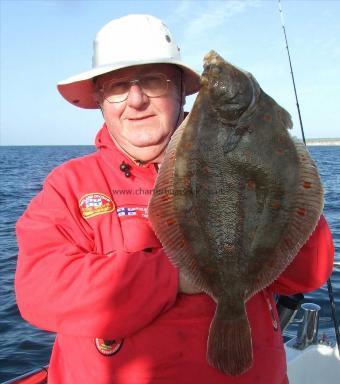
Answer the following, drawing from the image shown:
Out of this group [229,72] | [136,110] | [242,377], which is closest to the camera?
Result: [229,72]

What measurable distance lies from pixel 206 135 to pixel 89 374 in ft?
4.77

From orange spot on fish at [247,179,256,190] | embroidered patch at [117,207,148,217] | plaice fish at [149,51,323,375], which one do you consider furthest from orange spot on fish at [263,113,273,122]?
embroidered patch at [117,207,148,217]

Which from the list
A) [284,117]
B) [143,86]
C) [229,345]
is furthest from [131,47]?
[229,345]

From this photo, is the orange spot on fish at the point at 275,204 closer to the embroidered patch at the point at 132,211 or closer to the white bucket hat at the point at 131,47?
the embroidered patch at the point at 132,211

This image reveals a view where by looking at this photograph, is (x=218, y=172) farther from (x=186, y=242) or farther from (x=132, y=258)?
(x=132, y=258)

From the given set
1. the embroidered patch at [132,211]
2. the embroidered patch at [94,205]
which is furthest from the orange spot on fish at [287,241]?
the embroidered patch at [94,205]

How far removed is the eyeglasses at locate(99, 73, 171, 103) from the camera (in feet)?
9.25

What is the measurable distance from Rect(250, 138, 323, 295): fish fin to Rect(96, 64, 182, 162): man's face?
0.92m

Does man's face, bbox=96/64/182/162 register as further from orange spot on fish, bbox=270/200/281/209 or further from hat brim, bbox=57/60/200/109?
orange spot on fish, bbox=270/200/281/209

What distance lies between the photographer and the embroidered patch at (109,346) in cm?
249

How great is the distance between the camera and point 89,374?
2545 mm

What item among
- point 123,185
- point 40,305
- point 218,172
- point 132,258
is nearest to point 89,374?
point 40,305

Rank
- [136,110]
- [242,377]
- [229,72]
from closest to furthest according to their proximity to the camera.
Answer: [229,72]
[242,377]
[136,110]

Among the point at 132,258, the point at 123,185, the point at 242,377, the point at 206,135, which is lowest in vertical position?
the point at 242,377
